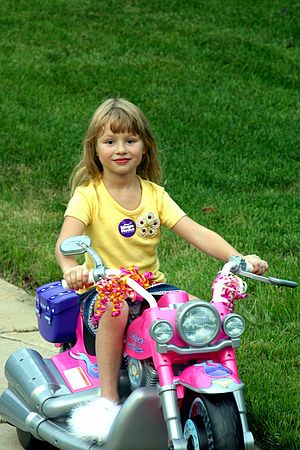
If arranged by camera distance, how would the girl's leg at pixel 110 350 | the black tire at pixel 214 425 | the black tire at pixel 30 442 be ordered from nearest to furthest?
the black tire at pixel 214 425, the girl's leg at pixel 110 350, the black tire at pixel 30 442

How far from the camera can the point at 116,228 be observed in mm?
4086

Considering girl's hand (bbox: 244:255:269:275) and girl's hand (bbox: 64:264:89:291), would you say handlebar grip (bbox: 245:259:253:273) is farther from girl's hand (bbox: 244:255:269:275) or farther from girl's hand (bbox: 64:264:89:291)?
girl's hand (bbox: 64:264:89:291)

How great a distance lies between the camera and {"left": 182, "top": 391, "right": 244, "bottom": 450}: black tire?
3.31 m

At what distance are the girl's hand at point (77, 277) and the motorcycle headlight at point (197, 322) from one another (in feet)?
1.13

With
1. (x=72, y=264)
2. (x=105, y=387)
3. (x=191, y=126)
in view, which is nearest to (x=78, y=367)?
(x=105, y=387)

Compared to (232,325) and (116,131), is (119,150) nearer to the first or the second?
(116,131)

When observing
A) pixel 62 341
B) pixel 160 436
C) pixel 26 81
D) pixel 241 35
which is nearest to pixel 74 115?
pixel 26 81

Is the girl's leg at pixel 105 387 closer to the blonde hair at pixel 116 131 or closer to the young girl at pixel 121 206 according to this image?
the young girl at pixel 121 206

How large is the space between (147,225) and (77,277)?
0.66 metres

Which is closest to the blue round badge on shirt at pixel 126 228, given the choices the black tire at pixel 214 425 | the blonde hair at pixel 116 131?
the blonde hair at pixel 116 131

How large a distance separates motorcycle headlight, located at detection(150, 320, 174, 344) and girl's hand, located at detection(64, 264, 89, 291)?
290mm

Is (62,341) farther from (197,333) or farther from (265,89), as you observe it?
(265,89)

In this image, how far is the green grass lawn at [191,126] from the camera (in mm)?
5207

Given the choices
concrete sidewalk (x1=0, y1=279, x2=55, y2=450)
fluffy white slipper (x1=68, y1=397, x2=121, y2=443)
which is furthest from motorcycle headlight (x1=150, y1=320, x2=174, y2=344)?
concrete sidewalk (x1=0, y1=279, x2=55, y2=450)
